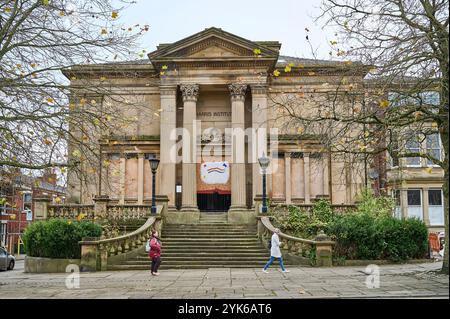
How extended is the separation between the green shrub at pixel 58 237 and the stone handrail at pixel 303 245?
7646 millimetres

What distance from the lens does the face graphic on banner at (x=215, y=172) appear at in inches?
1380

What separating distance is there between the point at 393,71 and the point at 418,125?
2244 mm

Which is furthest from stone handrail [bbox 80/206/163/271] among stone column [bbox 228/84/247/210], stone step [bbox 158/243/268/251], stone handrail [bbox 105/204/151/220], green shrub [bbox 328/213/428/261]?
stone column [bbox 228/84/247/210]

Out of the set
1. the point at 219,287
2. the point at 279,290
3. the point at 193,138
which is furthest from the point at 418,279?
the point at 193,138

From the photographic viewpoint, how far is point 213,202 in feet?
116

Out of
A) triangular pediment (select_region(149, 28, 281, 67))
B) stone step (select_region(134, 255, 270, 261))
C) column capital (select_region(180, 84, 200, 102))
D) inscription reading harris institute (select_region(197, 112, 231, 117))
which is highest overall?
triangular pediment (select_region(149, 28, 281, 67))

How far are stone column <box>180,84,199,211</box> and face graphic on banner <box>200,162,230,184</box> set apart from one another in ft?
6.59

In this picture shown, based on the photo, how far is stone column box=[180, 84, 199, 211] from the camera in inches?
1281

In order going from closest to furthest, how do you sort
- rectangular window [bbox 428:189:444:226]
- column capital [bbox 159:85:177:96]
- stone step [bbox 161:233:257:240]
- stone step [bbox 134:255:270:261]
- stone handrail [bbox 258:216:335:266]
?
1. stone handrail [bbox 258:216:335:266]
2. stone step [bbox 134:255:270:261]
3. stone step [bbox 161:233:257:240]
4. column capital [bbox 159:85:177:96]
5. rectangular window [bbox 428:189:444:226]

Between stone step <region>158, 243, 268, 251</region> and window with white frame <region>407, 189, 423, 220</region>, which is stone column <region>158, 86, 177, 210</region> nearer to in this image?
stone step <region>158, 243, 268, 251</region>

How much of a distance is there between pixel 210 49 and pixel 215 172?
7.85 m

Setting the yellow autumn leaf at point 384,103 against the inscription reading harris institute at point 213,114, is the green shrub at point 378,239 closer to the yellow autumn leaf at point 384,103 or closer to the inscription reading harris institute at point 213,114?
the yellow autumn leaf at point 384,103

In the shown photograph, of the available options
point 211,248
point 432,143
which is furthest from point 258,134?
point 432,143

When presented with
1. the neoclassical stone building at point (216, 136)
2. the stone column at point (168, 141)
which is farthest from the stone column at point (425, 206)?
the stone column at point (168, 141)
